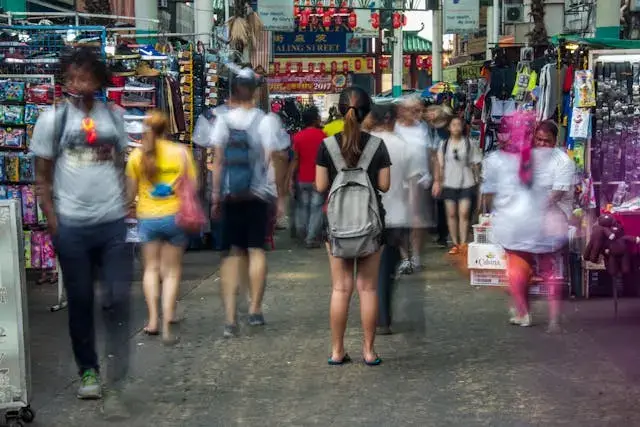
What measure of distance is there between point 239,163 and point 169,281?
1.08 metres

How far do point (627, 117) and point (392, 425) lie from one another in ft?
19.9

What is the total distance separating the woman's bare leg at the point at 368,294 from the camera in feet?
24.8

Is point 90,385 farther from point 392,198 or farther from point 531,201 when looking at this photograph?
point 531,201

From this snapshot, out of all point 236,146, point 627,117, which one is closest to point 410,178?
point 236,146

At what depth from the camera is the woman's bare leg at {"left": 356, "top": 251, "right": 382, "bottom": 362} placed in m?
7.56

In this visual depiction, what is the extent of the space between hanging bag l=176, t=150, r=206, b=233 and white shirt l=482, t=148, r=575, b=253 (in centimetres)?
249

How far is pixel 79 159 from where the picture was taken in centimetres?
639

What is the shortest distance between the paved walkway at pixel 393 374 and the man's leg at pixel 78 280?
0.46 metres

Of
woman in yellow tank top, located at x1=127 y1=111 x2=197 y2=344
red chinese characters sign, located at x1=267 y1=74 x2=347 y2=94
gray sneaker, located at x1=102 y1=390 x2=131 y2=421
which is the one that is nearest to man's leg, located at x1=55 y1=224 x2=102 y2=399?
gray sneaker, located at x1=102 y1=390 x2=131 y2=421

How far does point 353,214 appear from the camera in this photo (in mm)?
7418

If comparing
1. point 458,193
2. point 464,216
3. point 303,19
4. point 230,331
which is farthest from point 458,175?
point 303,19

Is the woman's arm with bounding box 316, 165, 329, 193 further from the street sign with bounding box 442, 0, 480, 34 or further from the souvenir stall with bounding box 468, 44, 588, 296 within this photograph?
the street sign with bounding box 442, 0, 480, 34

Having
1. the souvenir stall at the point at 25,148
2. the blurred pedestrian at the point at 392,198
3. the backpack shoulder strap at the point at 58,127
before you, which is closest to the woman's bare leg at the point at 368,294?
the blurred pedestrian at the point at 392,198

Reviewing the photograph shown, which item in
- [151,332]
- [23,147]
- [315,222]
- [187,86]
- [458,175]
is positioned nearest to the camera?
[151,332]
